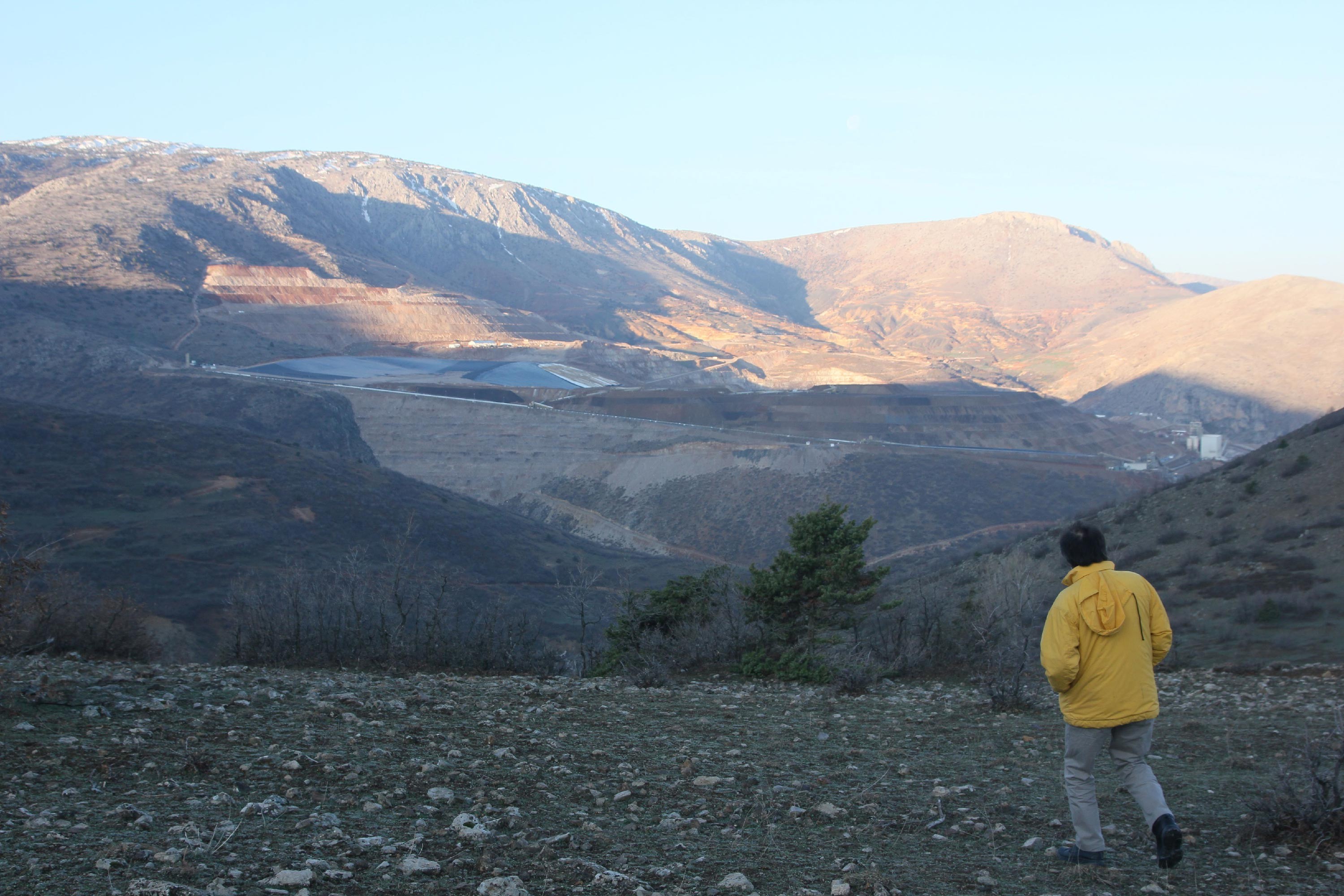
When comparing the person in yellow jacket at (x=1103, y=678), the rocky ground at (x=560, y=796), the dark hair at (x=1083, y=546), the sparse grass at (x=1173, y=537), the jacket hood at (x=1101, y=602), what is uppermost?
the dark hair at (x=1083, y=546)

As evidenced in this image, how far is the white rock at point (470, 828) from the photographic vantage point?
4.60 meters

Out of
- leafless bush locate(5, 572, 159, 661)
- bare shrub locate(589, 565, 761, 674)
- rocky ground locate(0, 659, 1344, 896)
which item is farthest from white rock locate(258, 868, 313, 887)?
bare shrub locate(589, 565, 761, 674)

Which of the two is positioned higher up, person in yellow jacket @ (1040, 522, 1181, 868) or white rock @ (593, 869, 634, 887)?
person in yellow jacket @ (1040, 522, 1181, 868)

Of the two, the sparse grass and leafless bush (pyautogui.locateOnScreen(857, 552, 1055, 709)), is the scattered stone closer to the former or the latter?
leafless bush (pyautogui.locateOnScreen(857, 552, 1055, 709))

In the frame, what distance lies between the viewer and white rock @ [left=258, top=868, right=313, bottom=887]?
3.81 meters

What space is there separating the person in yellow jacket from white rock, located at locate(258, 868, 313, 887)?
3.47 m

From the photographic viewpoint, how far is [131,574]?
2705cm

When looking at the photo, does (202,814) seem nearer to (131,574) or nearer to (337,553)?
(131,574)

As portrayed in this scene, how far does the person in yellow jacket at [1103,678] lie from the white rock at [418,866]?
3.00m

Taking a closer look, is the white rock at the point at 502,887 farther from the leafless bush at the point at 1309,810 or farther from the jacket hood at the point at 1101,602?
the leafless bush at the point at 1309,810

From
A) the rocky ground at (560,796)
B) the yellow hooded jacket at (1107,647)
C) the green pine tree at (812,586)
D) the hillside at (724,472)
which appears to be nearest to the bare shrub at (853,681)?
the rocky ground at (560,796)

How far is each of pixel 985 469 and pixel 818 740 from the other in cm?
5690

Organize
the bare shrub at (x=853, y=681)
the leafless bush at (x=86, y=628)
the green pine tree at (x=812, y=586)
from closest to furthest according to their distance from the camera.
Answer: the leafless bush at (x=86, y=628)
the bare shrub at (x=853, y=681)
the green pine tree at (x=812, y=586)

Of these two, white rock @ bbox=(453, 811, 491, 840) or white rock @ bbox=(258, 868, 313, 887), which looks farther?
white rock @ bbox=(453, 811, 491, 840)
